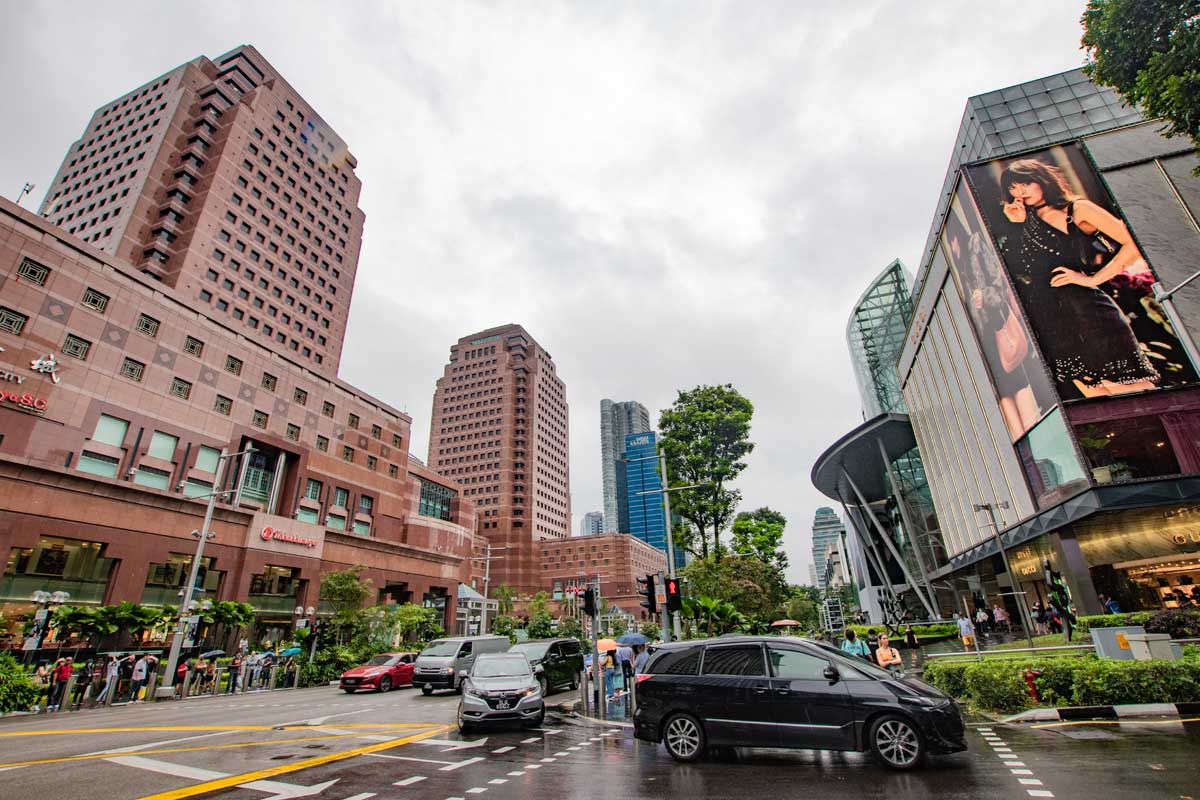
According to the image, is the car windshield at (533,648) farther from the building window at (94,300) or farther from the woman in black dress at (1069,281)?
the building window at (94,300)

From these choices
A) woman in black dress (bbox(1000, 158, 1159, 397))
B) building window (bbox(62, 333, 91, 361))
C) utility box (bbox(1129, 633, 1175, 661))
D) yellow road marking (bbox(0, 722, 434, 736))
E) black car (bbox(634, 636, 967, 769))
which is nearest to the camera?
black car (bbox(634, 636, 967, 769))

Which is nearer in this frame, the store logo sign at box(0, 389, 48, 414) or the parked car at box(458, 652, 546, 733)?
the parked car at box(458, 652, 546, 733)

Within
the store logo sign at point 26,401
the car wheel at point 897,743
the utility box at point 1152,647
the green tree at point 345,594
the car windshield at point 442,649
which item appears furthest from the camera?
the green tree at point 345,594

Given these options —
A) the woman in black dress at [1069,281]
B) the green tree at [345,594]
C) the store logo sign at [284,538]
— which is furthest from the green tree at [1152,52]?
the store logo sign at [284,538]

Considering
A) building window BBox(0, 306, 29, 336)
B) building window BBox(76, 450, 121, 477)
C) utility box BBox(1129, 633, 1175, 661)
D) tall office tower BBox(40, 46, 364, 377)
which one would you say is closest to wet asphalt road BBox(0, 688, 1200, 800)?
utility box BBox(1129, 633, 1175, 661)

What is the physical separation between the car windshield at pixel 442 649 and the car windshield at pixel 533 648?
3315 millimetres

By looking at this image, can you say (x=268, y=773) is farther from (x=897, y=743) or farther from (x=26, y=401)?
(x=26, y=401)

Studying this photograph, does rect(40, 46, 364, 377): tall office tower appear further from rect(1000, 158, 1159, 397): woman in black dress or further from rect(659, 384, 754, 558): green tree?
rect(1000, 158, 1159, 397): woman in black dress

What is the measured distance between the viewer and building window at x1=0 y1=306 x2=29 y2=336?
28578mm

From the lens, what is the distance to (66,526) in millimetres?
28281

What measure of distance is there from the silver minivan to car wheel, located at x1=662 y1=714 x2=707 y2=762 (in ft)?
40.5

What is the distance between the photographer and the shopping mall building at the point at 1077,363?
22359 millimetres

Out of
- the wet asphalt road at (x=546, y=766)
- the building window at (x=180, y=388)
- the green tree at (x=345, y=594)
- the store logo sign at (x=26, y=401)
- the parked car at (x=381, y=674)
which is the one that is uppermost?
the building window at (x=180, y=388)

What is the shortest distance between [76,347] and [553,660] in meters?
32.5
